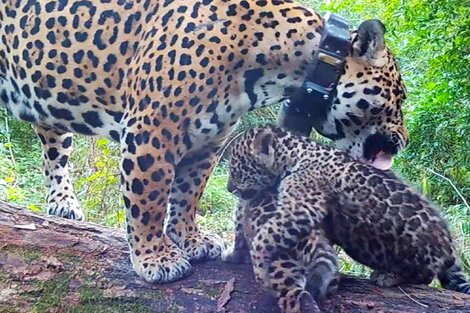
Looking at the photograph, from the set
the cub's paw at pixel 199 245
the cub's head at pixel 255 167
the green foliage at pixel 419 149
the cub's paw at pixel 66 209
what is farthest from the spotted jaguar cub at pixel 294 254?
the green foliage at pixel 419 149

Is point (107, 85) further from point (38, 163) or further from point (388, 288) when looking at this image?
point (38, 163)

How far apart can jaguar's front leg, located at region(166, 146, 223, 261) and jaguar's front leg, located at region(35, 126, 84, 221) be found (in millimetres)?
874

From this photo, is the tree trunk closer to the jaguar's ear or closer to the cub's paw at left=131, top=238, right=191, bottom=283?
the cub's paw at left=131, top=238, right=191, bottom=283

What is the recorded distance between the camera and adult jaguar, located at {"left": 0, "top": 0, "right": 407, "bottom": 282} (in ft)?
12.5

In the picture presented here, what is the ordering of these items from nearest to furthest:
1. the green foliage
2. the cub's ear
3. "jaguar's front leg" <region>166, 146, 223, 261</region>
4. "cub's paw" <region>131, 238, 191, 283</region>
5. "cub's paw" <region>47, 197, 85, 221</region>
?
"cub's paw" <region>131, 238, 191, 283</region>
the cub's ear
"jaguar's front leg" <region>166, 146, 223, 261</region>
"cub's paw" <region>47, 197, 85, 221</region>
the green foliage

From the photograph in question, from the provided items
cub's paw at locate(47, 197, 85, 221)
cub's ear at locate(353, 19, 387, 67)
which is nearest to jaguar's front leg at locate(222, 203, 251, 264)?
cub's ear at locate(353, 19, 387, 67)

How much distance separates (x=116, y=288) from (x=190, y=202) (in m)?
0.75

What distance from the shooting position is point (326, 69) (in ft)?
12.8

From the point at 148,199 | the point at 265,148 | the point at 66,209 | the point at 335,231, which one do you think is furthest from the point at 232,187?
the point at 66,209

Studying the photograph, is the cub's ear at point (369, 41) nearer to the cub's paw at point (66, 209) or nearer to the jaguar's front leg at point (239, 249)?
the jaguar's front leg at point (239, 249)

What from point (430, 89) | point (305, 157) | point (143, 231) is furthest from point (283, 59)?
point (430, 89)

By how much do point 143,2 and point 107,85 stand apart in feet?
1.56

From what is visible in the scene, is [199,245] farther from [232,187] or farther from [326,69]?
[326,69]

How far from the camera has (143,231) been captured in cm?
394
